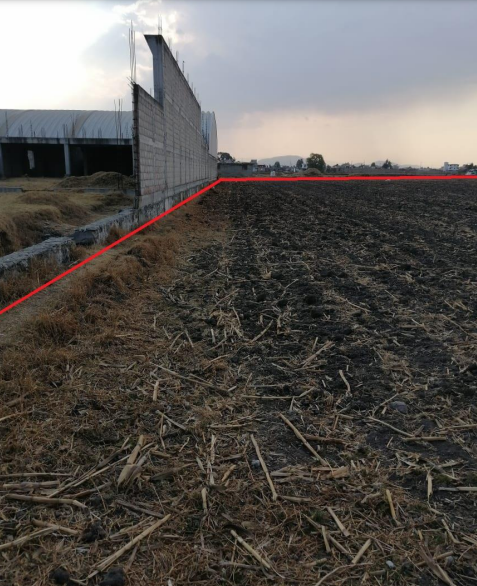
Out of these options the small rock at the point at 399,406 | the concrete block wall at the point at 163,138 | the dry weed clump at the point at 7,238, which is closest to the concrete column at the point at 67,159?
the concrete block wall at the point at 163,138

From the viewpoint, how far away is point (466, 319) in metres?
4.69

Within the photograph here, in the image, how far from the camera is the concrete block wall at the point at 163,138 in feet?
34.2

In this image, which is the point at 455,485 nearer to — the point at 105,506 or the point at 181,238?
the point at 105,506

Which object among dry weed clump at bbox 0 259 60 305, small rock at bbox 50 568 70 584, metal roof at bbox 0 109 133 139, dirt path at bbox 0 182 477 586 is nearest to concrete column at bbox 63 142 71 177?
metal roof at bbox 0 109 133 139

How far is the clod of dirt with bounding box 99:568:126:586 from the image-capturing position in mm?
1854

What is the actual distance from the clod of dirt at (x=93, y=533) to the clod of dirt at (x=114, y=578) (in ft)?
0.74

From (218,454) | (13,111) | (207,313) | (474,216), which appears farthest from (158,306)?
(13,111)

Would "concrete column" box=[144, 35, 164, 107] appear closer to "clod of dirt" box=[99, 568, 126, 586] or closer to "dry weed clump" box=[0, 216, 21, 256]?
"dry weed clump" box=[0, 216, 21, 256]

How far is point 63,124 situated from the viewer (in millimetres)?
35688

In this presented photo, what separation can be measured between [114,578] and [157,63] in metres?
13.6

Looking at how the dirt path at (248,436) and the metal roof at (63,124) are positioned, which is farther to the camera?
the metal roof at (63,124)

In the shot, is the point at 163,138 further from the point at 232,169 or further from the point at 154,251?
the point at 232,169

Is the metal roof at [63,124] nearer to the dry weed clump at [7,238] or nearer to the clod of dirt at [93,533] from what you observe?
the dry weed clump at [7,238]

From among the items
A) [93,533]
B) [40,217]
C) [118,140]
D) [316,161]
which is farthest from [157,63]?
[316,161]
